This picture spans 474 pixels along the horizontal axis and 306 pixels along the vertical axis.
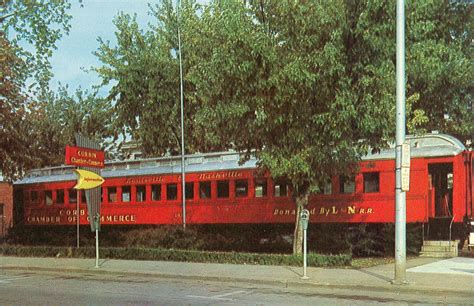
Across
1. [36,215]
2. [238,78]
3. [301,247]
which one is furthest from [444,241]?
[36,215]

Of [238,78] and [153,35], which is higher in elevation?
[153,35]

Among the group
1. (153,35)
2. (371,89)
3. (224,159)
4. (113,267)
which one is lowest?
(113,267)

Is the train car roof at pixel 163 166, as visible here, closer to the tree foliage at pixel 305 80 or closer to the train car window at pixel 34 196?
the train car window at pixel 34 196

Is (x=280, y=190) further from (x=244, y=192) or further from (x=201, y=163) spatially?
(x=201, y=163)

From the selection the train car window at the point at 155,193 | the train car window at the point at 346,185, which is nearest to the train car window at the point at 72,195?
the train car window at the point at 155,193

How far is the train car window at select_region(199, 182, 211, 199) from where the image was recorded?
2652 cm

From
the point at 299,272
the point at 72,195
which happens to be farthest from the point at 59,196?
the point at 299,272

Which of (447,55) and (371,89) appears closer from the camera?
(371,89)

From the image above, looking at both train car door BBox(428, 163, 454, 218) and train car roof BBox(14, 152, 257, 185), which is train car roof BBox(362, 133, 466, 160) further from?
train car roof BBox(14, 152, 257, 185)

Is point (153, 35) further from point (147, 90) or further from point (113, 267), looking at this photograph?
point (113, 267)

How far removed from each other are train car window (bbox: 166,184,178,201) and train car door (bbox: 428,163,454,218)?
11188 millimetres

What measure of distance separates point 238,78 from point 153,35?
18955 millimetres

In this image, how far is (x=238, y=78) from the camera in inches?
734

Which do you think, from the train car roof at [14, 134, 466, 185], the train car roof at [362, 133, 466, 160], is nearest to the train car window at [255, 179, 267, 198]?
the train car roof at [14, 134, 466, 185]
